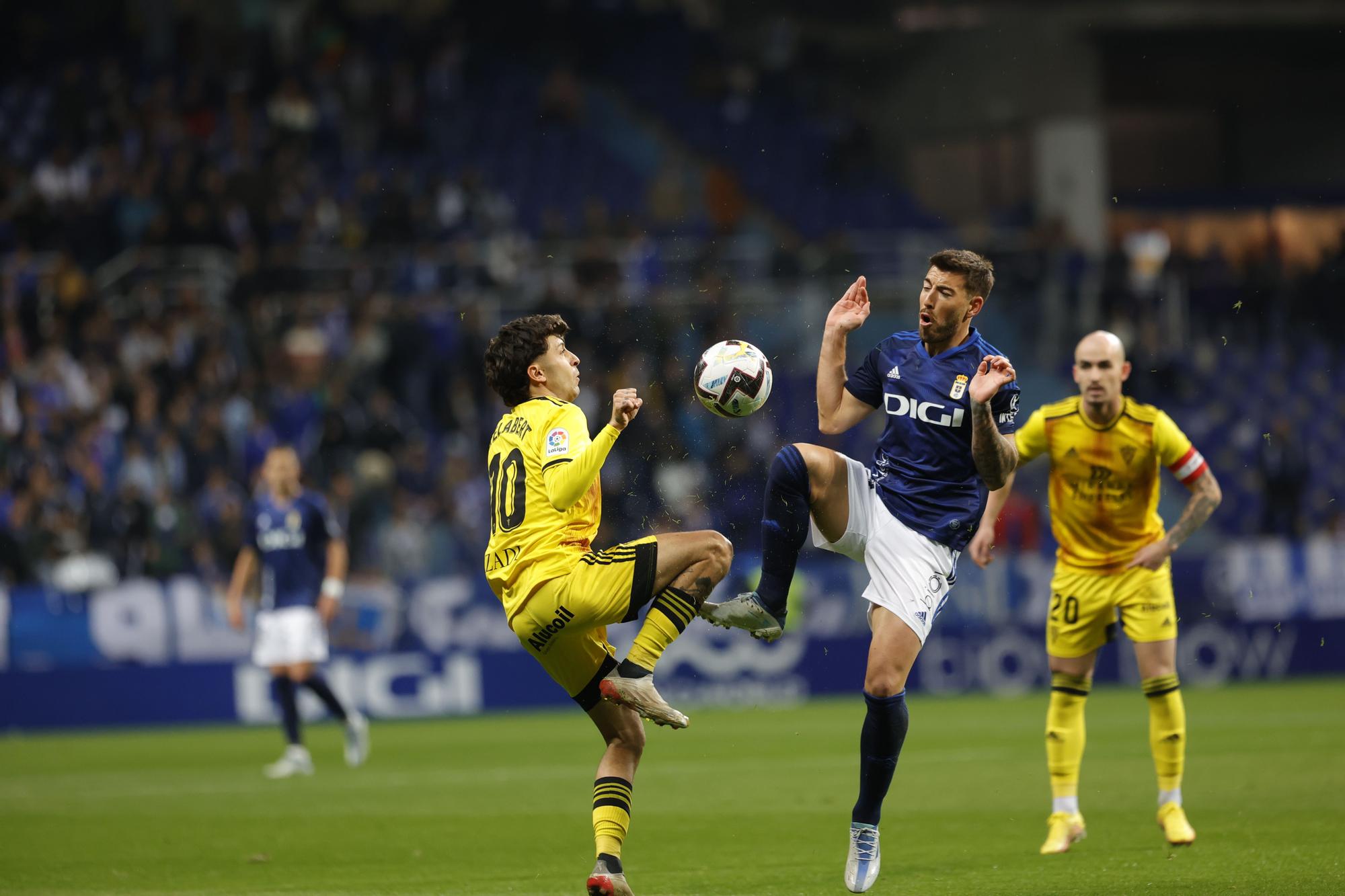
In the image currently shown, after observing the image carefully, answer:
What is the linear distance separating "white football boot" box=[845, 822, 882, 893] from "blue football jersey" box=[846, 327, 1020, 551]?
129 cm

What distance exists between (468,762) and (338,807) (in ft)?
8.24

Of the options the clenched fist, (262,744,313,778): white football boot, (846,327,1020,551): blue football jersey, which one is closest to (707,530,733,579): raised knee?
the clenched fist

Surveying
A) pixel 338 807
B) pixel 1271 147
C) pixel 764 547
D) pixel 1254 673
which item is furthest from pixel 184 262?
pixel 1271 147

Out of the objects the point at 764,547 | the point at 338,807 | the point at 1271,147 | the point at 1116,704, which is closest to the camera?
the point at 764,547

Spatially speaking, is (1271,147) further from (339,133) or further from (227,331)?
(227,331)

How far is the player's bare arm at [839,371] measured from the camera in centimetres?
731

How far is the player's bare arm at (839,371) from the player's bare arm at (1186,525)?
192 centimetres

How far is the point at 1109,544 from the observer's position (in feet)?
28.3

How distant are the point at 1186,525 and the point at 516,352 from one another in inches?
146

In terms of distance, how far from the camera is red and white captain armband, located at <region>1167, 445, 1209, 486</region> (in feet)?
27.8

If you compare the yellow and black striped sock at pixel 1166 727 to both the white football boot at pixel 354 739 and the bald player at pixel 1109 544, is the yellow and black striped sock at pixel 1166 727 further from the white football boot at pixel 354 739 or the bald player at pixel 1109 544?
the white football boot at pixel 354 739

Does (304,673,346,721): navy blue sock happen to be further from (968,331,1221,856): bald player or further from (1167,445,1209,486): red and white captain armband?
(1167,445,1209,486): red and white captain armband

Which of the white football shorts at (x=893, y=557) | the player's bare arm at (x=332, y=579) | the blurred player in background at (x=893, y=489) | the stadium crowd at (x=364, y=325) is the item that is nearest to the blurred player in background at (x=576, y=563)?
the blurred player in background at (x=893, y=489)

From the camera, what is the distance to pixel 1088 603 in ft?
27.9
